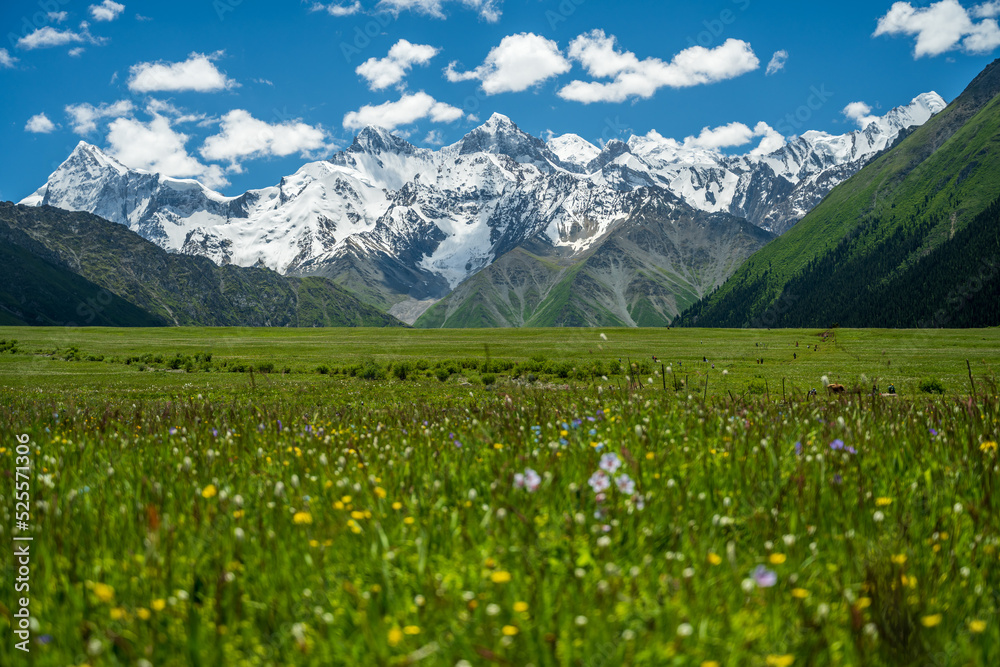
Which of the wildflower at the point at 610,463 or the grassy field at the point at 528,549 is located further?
the wildflower at the point at 610,463

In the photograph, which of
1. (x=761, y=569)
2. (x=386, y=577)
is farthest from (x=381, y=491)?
(x=761, y=569)

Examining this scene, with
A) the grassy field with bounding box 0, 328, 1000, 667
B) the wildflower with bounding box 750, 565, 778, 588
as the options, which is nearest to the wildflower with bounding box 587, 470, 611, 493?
the grassy field with bounding box 0, 328, 1000, 667

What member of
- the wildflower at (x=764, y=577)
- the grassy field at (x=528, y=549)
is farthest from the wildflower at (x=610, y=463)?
the wildflower at (x=764, y=577)

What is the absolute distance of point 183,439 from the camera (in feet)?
25.0

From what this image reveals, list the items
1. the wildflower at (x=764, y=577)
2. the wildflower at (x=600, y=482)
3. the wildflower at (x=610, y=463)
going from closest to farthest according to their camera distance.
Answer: the wildflower at (x=764, y=577), the wildflower at (x=600, y=482), the wildflower at (x=610, y=463)

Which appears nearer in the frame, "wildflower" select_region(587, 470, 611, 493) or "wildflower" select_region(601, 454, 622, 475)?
"wildflower" select_region(587, 470, 611, 493)

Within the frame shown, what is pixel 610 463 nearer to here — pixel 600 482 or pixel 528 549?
pixel 600 482

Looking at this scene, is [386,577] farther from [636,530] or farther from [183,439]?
[183,439]

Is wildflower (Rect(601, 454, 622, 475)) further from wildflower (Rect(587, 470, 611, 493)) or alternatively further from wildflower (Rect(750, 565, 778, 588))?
wildflower (Rect(750, 565, 778, 588))

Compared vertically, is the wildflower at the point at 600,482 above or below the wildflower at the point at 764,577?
below

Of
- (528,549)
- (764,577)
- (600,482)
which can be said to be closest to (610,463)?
(600,482)

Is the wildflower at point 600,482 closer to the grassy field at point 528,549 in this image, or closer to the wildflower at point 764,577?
the grassy field at point 528,549

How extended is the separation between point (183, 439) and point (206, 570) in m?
4.65

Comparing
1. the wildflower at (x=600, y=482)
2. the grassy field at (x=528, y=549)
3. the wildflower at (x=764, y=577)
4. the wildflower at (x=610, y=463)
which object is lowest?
the grassy field at (x=528, y=549)
